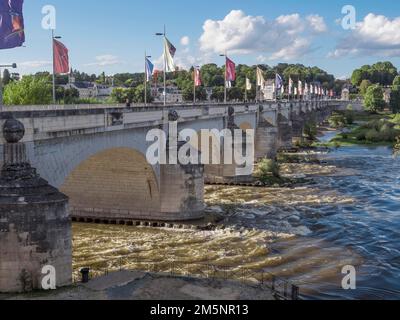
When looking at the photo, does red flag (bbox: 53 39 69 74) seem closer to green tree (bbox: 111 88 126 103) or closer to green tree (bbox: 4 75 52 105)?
green tree (bbox: 4 75 52 105)

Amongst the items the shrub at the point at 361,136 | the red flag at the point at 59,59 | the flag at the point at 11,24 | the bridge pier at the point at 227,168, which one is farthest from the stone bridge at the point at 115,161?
the shrub at the point at 361,136

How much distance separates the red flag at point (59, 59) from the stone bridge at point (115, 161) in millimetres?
2096

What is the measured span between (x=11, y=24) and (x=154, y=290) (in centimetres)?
1069

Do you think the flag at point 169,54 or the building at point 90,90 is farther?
the building at point 90,90

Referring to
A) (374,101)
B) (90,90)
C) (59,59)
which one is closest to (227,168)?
(59,59)

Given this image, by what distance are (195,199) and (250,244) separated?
6.48 meters

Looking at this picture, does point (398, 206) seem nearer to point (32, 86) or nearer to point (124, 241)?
point (124, 241)

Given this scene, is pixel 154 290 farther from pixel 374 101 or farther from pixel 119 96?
pixel 374 101

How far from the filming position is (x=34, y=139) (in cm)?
2019

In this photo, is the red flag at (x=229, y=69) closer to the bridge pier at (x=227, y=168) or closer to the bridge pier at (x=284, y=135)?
the bridge pier at (x=227, y=168)

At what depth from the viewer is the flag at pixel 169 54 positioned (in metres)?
36.8

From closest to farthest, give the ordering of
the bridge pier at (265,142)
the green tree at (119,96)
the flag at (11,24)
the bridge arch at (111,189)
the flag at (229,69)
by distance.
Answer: the flag at (11,24) < the bridge arch at (111,189) < the flag at (229,69) < the bridge pier at (265,142) < the green tree at (119,96)

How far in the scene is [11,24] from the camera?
18609mm
